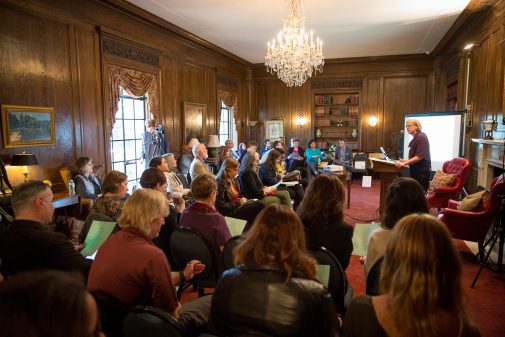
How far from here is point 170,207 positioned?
3021 mm

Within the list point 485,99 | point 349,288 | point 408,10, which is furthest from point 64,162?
point 485,99

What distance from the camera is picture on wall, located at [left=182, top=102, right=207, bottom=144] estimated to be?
7758 millimetres

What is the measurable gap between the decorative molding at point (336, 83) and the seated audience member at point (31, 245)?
32.0 ft

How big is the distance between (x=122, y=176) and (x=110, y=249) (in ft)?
4.35

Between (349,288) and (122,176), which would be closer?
(349,288)

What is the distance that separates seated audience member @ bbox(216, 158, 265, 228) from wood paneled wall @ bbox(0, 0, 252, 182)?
7.75 ft

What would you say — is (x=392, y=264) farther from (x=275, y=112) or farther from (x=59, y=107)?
(x=275, y=112)

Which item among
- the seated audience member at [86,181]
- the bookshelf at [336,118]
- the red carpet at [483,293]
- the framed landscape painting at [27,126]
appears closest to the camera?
the red carpet at [483,293]

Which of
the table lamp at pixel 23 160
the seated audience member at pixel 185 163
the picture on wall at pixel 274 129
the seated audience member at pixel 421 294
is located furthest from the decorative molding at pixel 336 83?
the seated audience member at pixel 421 294

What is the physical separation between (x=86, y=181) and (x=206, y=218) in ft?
9.57

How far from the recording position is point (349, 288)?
7.90ft

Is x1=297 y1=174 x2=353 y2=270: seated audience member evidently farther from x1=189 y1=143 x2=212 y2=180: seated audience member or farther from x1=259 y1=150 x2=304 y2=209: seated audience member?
x1=259 y1=150 x2=304 y2=209: seated audience member

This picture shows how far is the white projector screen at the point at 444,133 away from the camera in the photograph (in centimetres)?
652

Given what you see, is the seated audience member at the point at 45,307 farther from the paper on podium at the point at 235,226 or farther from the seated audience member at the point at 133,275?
the paper on podium at the point at 235,226
